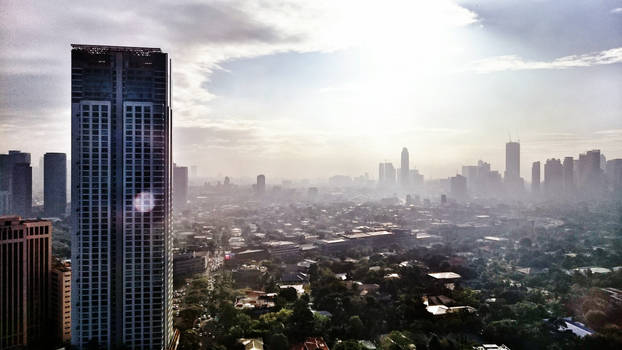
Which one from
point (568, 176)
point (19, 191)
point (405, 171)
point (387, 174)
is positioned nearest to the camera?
point (19, 191)

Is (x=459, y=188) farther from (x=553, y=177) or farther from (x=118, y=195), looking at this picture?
(x=118, y=195)

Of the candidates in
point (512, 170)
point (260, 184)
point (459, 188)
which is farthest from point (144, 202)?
point (260, 184)

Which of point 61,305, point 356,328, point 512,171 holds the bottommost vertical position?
point 356,328

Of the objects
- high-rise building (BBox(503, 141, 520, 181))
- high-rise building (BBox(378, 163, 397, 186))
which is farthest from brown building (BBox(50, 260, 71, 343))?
high-rise building (BBox(378, 163, 397, 186))

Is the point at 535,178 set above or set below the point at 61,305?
above

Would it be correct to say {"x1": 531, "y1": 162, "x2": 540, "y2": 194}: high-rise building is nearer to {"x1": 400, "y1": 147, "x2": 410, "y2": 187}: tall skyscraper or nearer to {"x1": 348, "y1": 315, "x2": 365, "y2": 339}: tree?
{"x1": 400, "y1": 147, "x2": 410, "y2": 187}: tall skyscraper

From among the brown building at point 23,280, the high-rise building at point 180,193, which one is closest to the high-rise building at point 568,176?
the high-rise building at point 180,193

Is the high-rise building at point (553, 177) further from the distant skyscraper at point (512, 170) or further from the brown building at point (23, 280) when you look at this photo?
the brown building at point (23, 280)
